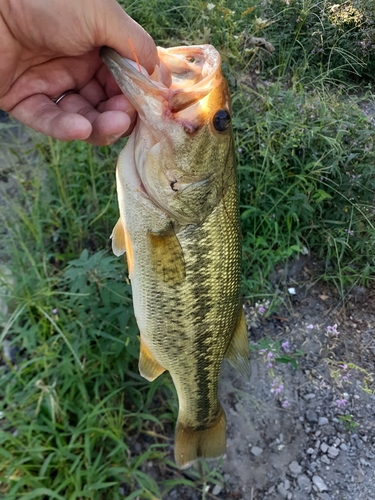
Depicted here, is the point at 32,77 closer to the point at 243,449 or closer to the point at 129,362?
the point at 129,362

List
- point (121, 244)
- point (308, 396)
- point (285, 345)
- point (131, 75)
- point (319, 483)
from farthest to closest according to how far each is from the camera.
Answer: point (308, 396) < point (285, 345) < point (319, 483) < point (121, 244) < point (131, 75)

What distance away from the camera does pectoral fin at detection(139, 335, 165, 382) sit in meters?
1.89

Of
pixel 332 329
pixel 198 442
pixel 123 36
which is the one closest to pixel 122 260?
pixel 198 442

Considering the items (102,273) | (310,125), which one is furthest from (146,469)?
(310,125)

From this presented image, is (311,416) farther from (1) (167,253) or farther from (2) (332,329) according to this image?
(1) (167,253)

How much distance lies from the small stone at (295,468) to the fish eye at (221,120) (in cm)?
220

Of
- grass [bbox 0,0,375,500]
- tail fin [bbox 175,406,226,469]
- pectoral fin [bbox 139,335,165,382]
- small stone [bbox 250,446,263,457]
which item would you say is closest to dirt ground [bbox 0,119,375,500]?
small stone [bbox 250,446,263,457]

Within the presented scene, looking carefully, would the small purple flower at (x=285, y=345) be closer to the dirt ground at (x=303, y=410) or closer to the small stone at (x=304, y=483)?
the dirt ground at (x=303, y=410)

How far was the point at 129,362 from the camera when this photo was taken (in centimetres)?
245

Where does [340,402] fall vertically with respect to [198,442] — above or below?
below

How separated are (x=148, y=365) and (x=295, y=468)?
1390 millimetres

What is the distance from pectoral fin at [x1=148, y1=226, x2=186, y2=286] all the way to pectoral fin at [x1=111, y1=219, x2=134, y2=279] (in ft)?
0.41

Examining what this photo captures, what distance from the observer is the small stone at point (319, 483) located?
8.20 feet

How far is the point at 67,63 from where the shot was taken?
1827 millimetres
